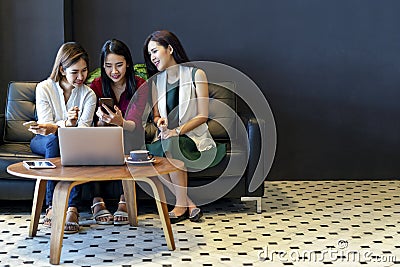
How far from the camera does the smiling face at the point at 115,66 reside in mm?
4355

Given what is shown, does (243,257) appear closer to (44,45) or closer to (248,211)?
(248,211)

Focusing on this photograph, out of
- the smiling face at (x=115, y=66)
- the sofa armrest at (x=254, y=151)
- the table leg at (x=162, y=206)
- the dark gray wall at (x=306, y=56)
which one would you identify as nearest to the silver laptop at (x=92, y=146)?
the table leg at (x=162, y=206)

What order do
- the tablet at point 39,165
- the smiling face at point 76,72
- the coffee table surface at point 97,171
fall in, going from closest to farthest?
the coffee table surface at point 97,171, the tablet at point 39,165, the smiling face at point 76,72

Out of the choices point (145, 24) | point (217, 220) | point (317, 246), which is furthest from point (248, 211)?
point (145, 24)

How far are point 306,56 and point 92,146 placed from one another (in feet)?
8.17

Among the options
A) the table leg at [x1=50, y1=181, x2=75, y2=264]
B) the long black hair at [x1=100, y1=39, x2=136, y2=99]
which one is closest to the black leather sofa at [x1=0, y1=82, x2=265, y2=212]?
the long black hair at [x1=100, y1=39, x2=136, y2=99]

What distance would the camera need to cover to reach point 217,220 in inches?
172

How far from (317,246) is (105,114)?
1485 millimetres

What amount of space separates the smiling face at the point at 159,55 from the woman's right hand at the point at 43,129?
0.75 m

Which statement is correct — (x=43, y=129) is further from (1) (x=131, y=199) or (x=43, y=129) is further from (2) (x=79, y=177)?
(2) (x=79, y=177)

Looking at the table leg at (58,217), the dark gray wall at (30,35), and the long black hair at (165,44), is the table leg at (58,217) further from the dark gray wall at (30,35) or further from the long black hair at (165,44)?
the dark gray wall at (30,35)

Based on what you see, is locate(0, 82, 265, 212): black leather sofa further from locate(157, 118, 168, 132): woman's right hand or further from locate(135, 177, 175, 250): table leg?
locate(135, 177, 175, 250): table leg

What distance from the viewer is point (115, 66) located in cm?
437

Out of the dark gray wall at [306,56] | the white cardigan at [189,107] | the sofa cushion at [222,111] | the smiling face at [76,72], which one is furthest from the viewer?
the dark gray wall at [306,56]
